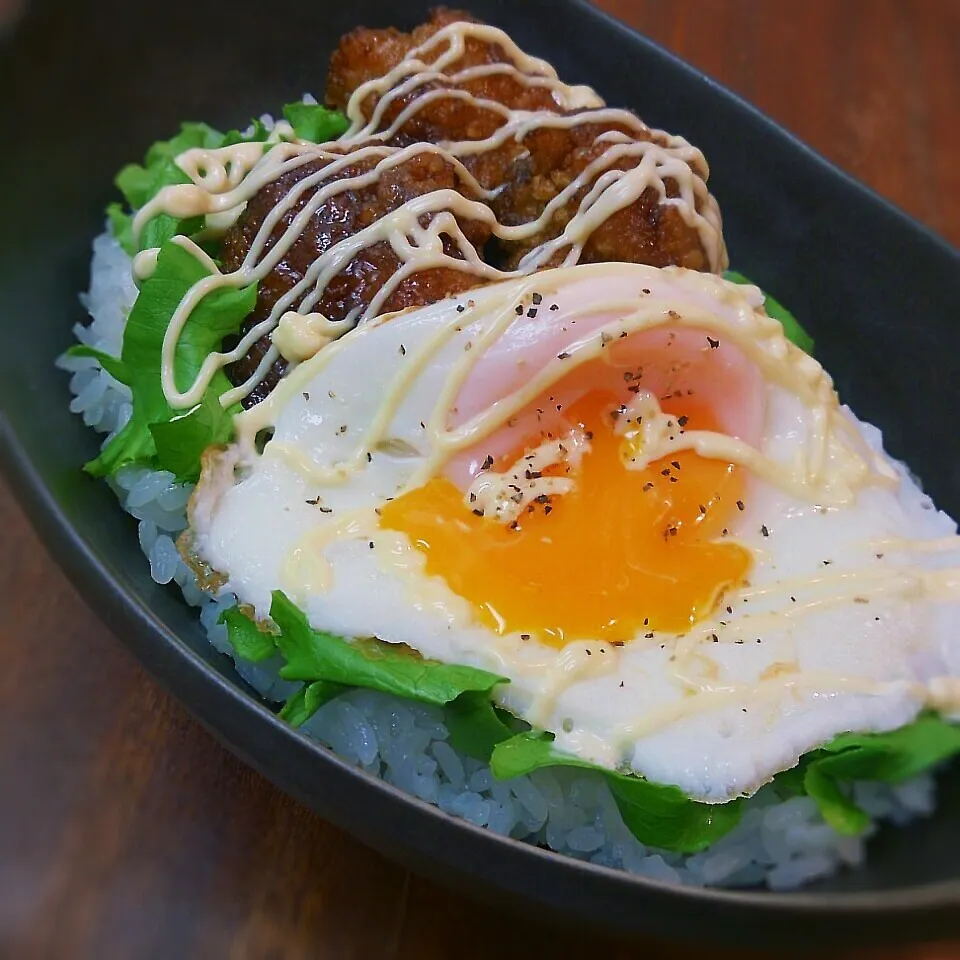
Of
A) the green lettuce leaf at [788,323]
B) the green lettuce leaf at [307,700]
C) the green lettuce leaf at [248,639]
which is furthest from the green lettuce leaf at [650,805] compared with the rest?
the green lettuce leaf at [788,323]

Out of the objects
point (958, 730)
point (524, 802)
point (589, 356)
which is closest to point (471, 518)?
point (589, 356)

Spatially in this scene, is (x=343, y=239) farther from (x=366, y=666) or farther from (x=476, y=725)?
(x=476, y=725)

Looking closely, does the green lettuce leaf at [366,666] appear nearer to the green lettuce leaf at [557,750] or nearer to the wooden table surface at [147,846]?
the green lettuce leaf at [557,750]

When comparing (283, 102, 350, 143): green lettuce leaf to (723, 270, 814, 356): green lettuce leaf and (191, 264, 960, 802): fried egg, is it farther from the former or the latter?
(723, 270, 814, 356): green lettuce leaf

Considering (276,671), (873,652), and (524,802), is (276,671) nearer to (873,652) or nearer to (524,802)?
(524,802)

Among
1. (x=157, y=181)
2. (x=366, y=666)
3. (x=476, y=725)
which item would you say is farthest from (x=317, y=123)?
(x=476, y=725)

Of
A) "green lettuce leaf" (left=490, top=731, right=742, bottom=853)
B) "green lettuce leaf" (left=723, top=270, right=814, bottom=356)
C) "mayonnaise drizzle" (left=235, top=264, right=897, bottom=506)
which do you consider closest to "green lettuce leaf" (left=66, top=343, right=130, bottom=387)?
"mayonnaise drizzle" (left=235, top=264, right=897, bottom=506)
